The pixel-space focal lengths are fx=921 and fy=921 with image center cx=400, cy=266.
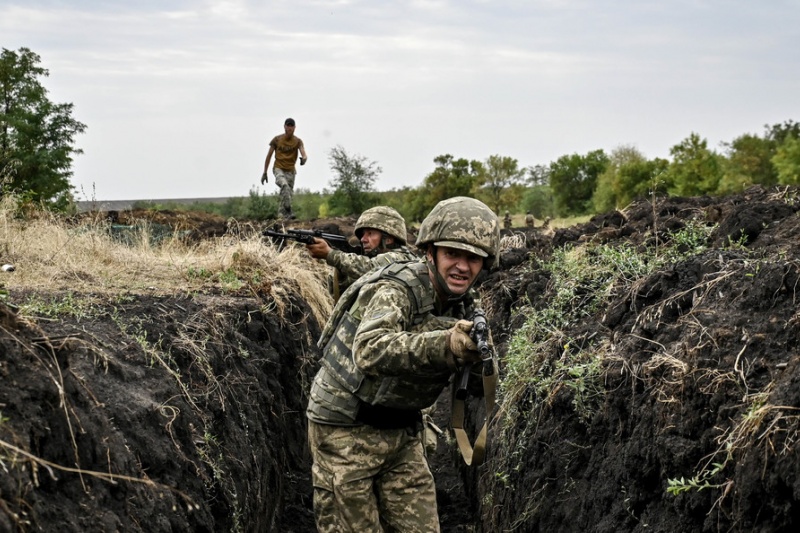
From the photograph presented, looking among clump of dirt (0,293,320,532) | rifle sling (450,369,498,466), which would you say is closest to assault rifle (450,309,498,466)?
rifle sling (450,369,498,466)

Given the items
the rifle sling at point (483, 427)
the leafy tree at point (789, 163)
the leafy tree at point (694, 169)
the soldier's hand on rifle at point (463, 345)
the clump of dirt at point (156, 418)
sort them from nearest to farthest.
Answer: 1. the clump of dirt at point (156, 418)
2. the soldier's hand on rifle at point (463, 345)
3. the rifle sling at point (483, 427)
4. the leafy tree at point (789, 163)
5. the leafy tree at point (694, 169)

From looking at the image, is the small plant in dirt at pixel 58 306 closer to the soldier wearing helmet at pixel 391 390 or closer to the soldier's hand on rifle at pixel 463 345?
the soldier wearing helmet at pixel 391 390

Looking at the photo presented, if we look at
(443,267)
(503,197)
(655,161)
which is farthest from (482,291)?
(503,197)

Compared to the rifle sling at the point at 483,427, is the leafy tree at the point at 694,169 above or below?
above

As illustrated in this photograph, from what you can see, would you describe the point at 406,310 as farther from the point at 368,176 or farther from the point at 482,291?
the point at 368,176

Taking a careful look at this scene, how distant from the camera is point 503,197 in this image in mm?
33344

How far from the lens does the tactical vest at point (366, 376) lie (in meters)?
4.61

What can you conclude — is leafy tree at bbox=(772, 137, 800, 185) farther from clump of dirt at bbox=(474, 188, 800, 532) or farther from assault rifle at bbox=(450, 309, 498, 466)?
assault rifle at bbox=(450, 309, 498, 466)

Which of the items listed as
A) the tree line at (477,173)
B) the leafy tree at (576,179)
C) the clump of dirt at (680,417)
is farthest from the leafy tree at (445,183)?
the clump of dirt at (680,417)

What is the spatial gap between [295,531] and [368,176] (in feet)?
61.5

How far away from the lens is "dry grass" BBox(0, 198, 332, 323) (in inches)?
311

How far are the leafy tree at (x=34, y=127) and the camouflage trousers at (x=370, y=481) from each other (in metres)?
15.2

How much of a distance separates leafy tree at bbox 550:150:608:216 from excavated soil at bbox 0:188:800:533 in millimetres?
26821

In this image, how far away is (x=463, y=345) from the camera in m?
3.85
